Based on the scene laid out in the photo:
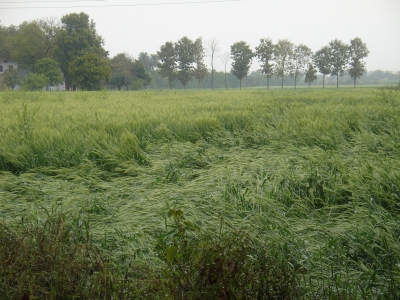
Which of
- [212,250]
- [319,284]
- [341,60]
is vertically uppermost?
[341,60]

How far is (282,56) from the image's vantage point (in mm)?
67000

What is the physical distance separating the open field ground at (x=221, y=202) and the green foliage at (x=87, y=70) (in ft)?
118

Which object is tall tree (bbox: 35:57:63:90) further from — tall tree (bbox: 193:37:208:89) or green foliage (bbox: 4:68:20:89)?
tall tree (bbox: 193:37:208:89)

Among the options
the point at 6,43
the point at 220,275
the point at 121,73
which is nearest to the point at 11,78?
the point at 6,43

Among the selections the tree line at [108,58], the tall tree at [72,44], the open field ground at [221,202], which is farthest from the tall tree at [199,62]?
the open field ground at [221,202]

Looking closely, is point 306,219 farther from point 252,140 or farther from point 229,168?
point 252,140

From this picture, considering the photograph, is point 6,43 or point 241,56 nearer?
point 6,43

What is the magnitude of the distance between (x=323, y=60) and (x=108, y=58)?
115ft

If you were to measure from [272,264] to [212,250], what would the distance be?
1.16 ft

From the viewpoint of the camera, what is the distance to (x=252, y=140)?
6086 millimetres

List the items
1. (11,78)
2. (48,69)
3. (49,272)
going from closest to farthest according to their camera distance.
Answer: (49,272)
(48,69)
(11,78)

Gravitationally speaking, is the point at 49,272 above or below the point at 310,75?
below

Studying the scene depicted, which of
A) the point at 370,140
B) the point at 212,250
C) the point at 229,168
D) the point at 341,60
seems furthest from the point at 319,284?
the point at 341,60

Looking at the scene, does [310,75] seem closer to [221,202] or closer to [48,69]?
[48,69]
